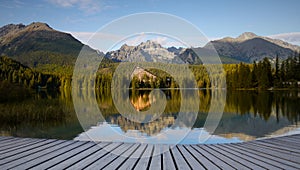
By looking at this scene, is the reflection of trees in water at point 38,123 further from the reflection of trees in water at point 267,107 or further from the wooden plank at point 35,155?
the reflection of trees in water at point 267,107

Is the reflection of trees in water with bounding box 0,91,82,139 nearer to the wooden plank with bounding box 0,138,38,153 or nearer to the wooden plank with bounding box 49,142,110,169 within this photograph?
the wooden plank with bounding box 0,138,38,153

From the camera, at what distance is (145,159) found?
190 inches

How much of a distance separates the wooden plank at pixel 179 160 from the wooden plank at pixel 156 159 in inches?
10.7

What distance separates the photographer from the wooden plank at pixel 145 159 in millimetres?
4363

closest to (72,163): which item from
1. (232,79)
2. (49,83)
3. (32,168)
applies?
(32,168)

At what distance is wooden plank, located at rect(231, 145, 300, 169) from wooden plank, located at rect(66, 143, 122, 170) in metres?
2.69

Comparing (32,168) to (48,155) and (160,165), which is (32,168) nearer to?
(48,155)

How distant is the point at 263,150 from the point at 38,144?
4731mm

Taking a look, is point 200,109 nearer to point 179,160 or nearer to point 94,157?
point 179,160

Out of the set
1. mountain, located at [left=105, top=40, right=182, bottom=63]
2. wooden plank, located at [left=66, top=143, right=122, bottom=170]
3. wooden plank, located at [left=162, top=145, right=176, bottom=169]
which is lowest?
wooden plank, located at [left=162, top=145, right=176, bottom=169]

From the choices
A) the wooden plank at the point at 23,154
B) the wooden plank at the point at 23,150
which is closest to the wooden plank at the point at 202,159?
the wooden plank at the point at 23,154

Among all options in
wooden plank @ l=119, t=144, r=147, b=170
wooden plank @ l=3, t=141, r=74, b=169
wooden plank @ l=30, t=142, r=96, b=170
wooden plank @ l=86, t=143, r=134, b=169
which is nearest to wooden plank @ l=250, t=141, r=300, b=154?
wooden plank @ l=119, t=144, r=147, b=170

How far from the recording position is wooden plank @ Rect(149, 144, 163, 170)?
4.35 m

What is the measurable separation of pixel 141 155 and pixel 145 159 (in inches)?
14.4
